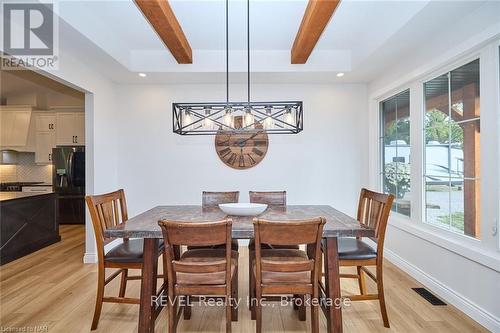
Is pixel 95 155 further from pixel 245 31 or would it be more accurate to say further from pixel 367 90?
pixel 367 90

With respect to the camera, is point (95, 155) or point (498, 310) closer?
point (498, 310)

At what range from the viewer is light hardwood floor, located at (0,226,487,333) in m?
2.07

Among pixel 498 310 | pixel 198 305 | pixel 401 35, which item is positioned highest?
pixel 401 35

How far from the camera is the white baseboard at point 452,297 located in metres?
1.98

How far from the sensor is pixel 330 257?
6.18 feet

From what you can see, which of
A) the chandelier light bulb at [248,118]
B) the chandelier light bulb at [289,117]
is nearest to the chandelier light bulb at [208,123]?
the chandelier light bulb at [248,118]

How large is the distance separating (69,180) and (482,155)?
630 centimetres

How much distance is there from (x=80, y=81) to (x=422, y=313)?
427 centimetres

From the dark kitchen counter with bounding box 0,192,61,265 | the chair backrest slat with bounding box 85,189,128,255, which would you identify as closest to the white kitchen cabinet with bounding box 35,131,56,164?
the dark kitchen counter with bounding box 0,192,61,265

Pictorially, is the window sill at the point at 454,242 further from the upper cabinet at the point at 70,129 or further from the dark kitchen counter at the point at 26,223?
the upper cabinet at the point at 70,129

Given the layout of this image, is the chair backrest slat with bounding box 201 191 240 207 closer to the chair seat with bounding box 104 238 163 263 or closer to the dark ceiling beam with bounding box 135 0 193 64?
the chair seat with bounding box 104 238 163 263

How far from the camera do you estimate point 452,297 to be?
2334mm

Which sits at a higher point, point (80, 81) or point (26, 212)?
point (80, 81)

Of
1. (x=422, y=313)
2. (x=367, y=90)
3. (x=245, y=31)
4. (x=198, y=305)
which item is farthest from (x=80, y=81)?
(x=422, y=313)
